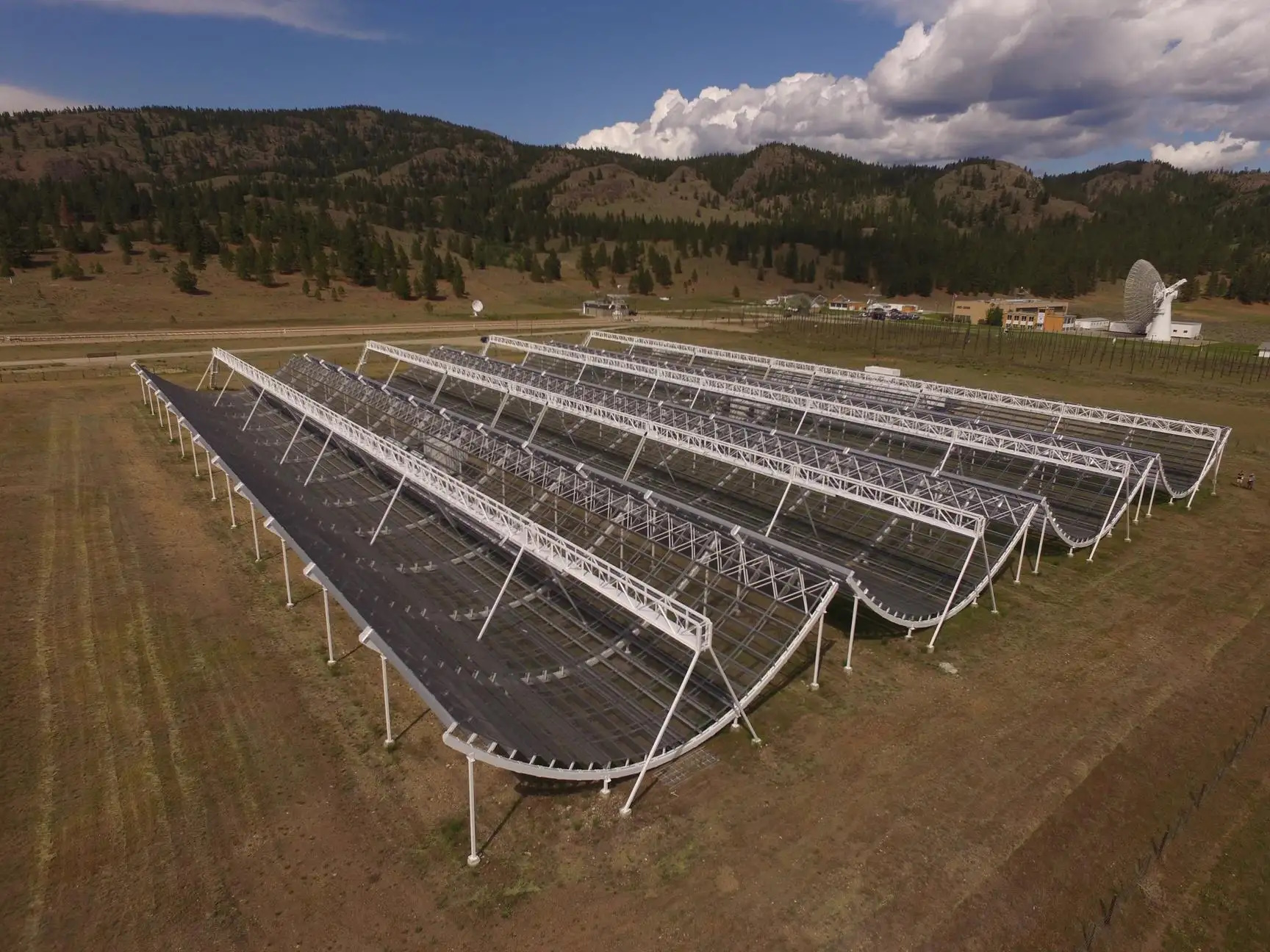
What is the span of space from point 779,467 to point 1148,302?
287 feet

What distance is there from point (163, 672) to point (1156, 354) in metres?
95.5

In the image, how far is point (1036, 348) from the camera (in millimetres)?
86062

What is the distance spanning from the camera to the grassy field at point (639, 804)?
473 inches

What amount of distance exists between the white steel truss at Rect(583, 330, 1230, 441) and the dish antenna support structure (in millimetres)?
55219

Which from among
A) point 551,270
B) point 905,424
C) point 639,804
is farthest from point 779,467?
point 551,270

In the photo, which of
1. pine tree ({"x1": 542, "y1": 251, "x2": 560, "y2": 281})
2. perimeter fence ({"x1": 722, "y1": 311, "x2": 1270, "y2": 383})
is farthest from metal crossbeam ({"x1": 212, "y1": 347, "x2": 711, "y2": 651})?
pine tree ({"x1": 542, "y1": 251, "x2": 560, "y2": 281})

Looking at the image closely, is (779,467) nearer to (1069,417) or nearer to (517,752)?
(517,752)

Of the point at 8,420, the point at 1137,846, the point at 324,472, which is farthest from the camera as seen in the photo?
the point at 8,420

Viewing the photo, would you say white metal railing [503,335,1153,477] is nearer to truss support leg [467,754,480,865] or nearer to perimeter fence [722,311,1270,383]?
truss support leg [467,754,480,865]

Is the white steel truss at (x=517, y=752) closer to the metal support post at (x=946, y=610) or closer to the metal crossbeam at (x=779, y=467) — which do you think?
the metal support post at (x=946, y=610)

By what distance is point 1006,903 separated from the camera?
12.6m

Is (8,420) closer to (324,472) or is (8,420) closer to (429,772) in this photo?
(324,472)

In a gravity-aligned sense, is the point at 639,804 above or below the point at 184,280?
below

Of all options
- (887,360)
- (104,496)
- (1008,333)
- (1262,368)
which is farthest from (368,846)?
(1008,333)
